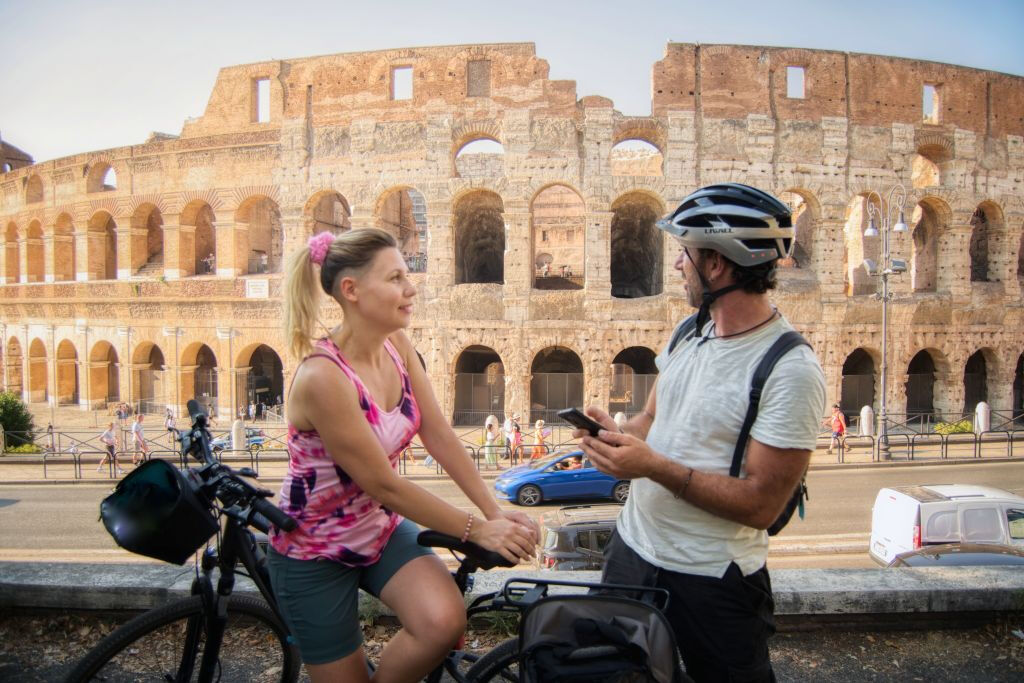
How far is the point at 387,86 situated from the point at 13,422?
48.9 feet

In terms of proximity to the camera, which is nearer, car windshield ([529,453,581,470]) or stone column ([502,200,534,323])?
car windshield ([529,453,581,470])

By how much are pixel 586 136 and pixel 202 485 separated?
737 inches

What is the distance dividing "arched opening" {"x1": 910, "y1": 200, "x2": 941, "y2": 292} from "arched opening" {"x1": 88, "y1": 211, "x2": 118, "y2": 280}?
1098 inches

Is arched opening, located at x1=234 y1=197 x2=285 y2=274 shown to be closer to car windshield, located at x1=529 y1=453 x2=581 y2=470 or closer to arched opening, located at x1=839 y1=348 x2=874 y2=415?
car windshield, located at x1=529 y1=453 x2=581 y2=470

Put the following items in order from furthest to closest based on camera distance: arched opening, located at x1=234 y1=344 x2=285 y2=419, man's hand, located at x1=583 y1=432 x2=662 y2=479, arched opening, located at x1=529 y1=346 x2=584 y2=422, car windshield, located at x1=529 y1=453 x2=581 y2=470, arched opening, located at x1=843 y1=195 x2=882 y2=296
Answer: arched opening, located at x1=843 y1=195 x2=882 y2=296 → arched opening, located at x1=234 y1=344 x2=285 y2=419 → arched opening, located at x1=529 y1=346 x2=584 y2=422 → car windshield, located at x1=529 y1=453 x2=581 y2=470 → man's hand, located at x1=583 y1=432 x2=662 y2=479

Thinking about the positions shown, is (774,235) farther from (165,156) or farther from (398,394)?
(165,156)

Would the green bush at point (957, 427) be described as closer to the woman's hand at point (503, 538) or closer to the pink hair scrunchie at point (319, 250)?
the woman's hand at point (503, 538)

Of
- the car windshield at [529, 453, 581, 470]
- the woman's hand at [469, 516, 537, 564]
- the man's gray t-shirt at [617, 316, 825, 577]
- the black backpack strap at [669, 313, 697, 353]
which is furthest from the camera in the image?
the car windshield at [529, 453, 581, 470]

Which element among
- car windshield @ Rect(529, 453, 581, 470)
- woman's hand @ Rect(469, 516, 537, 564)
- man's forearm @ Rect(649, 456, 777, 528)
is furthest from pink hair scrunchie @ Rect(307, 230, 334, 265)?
car windshield @ Rect(529, 453, 581, 470)

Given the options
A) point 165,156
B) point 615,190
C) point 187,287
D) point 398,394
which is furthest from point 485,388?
point 398,394

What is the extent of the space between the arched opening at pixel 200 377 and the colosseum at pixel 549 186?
110 mm

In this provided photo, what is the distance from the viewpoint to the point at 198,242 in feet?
79.2

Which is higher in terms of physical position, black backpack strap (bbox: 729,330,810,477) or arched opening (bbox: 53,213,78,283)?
arched opening (bbox: 53,213,78,283)

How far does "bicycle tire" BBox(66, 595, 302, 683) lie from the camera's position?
2.24 meters
